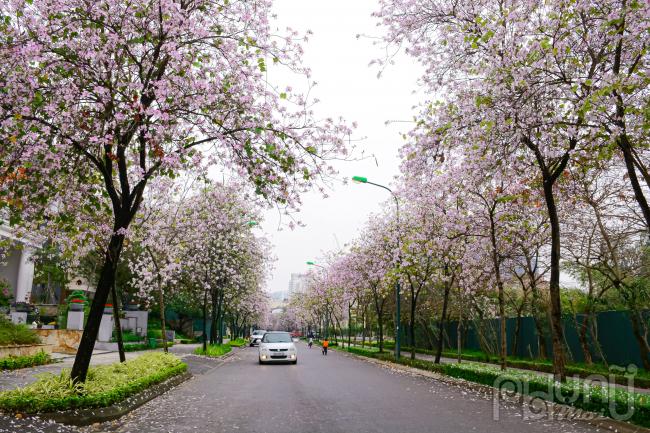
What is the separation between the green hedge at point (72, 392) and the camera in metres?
8.92

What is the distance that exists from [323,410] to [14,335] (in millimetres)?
13861

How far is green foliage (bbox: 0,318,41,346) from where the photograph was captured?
18.2 metres

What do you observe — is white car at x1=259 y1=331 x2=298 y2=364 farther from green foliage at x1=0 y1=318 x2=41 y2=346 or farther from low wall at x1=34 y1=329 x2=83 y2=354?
Result: green foliage at x1=0 y1=318 x2=41 y2=346

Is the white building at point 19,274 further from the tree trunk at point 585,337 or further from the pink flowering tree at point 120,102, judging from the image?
the tree trunk at point 585,337

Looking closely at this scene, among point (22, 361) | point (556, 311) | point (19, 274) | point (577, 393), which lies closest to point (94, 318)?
point (22, 361)

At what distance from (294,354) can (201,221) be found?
776 cm

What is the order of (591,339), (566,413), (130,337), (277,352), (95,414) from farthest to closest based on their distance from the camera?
(130,337) < (277,352) < (591,339) < (566,413) < (95,414)

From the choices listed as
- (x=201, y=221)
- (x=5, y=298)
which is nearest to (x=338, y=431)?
(x=201, y=221)

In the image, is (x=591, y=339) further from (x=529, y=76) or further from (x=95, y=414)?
(x=95, y=414)

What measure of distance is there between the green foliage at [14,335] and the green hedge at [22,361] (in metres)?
1.24

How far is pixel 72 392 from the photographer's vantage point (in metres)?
9.55

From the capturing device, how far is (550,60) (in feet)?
31.0

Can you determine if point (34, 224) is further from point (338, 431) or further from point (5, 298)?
point (5, 298)

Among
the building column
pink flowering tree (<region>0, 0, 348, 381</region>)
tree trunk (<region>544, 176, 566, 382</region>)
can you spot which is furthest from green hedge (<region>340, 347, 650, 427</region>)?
the building column
